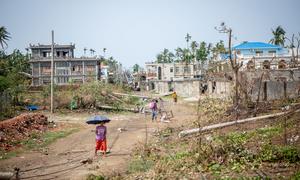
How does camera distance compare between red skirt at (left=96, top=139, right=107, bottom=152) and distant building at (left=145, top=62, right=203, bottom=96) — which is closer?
red skirt at (left=96, top=139, right=107, bottom=152)

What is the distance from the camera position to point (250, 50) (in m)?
54.5

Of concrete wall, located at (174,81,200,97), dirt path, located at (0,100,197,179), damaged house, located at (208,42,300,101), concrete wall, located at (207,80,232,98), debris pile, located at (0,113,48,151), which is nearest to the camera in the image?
dirt path, located at (0,100,197,179)

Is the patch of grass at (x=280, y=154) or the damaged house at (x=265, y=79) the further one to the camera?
the damaged house at (x=265, y=79)

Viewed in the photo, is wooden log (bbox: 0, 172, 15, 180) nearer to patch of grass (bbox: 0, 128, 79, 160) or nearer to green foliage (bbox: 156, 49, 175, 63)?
patch of grass (bbox: 0, 128, 79, 160)

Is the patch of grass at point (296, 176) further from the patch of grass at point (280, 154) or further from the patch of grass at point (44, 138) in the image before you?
the patch of grass at point (44, 138)

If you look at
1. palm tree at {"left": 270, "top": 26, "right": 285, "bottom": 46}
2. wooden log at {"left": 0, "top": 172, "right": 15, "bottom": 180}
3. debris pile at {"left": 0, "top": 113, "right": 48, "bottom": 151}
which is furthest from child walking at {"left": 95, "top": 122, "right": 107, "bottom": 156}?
palm tree at {"left": 270, "top": 26, "right": 285, "bottom": 46}

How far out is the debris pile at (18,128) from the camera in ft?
42.5

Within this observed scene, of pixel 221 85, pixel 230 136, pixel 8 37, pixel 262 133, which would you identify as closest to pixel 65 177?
pixel 230 136

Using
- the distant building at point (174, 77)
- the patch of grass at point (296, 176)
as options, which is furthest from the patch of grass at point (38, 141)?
the distant building at point (174, 77)

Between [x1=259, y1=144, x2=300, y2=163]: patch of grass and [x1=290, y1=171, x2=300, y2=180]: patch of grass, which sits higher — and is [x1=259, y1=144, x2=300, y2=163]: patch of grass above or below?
above

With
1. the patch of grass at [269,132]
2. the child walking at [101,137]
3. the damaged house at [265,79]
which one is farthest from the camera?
A: the damaged house at [265,79]

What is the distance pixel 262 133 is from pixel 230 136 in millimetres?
1244

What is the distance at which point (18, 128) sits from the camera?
1503 cm

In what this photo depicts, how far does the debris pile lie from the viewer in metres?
13.0
